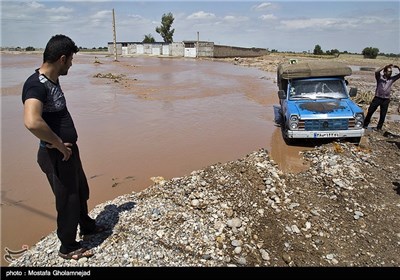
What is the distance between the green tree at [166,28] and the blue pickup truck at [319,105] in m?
71.0

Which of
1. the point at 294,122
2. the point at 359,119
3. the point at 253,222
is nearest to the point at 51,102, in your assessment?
the point at 253,222

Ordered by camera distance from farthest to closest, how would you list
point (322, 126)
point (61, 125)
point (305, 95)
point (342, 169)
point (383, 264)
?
point (305, 95) → point (322, 126) → point (342, 169) → point (383, 264) → point (61, 125)

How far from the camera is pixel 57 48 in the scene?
114 inches

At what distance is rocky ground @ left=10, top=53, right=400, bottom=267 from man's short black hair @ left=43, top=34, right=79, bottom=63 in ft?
7.14

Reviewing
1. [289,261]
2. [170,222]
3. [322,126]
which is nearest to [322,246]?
[289,261]

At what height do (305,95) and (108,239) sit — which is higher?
(305,95)

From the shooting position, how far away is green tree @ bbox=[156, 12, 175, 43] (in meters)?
74.8

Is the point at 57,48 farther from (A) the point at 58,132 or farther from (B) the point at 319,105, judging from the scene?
(B) the point at 319,105

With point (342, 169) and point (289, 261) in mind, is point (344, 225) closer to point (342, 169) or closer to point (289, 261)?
point (289, 261)

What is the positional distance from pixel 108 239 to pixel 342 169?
171 inches

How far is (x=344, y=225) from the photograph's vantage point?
413 cm

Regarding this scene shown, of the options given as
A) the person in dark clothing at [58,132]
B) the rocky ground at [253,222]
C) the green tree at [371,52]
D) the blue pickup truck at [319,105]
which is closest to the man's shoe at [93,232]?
the rocky ground at [253,222]

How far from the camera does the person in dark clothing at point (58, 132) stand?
8.81 feet

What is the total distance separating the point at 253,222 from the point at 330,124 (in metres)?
4.28
